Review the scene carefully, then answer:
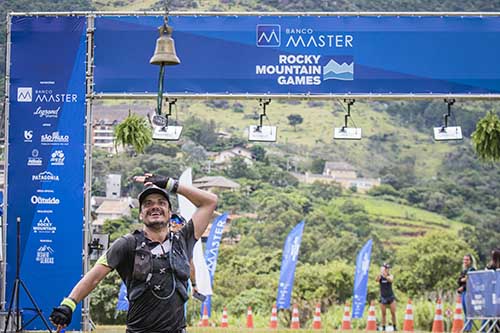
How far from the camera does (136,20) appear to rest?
61.3 feet

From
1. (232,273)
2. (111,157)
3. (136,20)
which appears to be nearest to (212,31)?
(136,20)

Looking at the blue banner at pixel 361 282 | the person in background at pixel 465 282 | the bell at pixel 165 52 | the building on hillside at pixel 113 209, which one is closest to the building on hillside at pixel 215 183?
the building on hillside at pixel 113 209

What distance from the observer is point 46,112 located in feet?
60.2

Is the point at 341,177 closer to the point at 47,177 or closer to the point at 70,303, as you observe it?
the point at 47,177

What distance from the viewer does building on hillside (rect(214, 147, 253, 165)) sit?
347 feet

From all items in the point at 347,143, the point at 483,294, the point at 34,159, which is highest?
the point at 347,143

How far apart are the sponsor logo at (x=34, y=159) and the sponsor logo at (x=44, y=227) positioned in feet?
2.97

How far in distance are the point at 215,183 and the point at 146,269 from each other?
91.3 m

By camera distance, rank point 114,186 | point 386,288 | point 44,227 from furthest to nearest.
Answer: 1. point 114,186
2. point 386,288
3. point 44,227

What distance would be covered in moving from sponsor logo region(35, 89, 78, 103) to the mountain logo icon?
4.06 metres

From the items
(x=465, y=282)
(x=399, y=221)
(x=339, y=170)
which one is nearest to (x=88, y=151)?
(x=465, y=282)

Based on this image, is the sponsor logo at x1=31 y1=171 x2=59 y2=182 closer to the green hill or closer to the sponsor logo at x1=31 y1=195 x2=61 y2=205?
the sponsor logo at x1=31 y1=195 x2=61 y2=205

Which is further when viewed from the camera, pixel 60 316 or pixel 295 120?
pixel 295 120

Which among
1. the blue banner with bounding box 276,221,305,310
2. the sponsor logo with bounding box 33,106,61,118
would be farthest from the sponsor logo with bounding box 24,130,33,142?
the blue banner with bounding box 276,221,305,310
